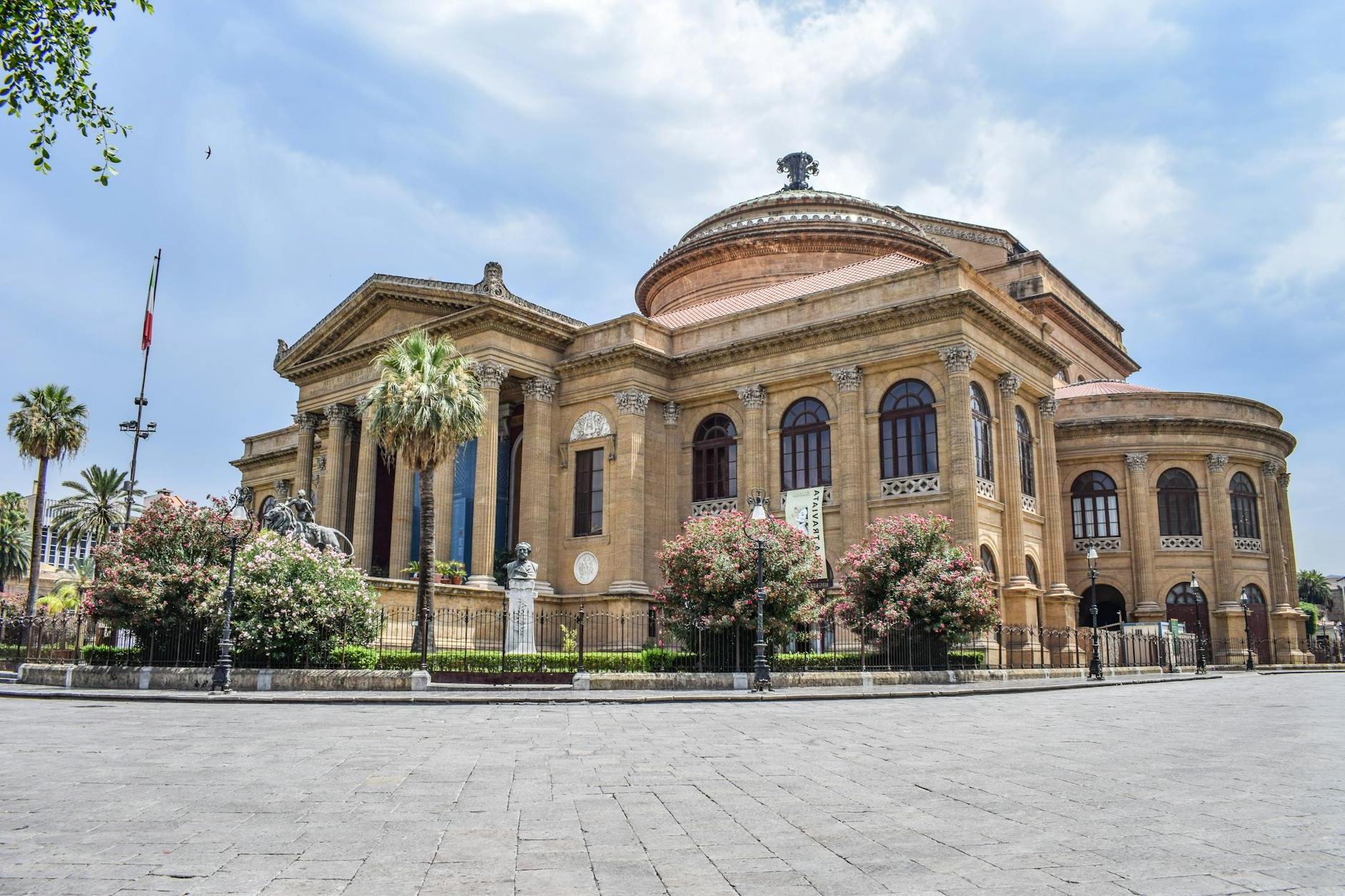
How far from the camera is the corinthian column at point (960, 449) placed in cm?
2997

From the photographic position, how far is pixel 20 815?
6.64 metres

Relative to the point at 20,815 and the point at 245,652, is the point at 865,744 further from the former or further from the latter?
the point at 245,652

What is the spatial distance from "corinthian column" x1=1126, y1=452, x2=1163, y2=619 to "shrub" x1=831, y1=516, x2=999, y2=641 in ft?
51.2

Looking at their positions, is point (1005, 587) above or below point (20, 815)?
above

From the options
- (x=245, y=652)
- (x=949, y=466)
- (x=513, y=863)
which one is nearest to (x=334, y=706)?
(x=245, y=652)

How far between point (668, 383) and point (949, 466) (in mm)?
11058

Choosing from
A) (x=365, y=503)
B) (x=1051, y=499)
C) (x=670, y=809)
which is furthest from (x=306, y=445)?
(x=670, y=809)

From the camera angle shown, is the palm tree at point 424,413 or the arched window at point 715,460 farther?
the arched window at point 715,460

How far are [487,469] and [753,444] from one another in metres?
8.93

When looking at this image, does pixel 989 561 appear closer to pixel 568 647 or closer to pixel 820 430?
pixel 820 430

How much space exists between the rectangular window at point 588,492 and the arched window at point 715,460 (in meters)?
3.36

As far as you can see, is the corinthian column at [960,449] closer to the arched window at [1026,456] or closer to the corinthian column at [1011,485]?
the corinthian column at [1011,485]

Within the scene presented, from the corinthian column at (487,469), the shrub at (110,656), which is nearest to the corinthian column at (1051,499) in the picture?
the corinthian column at (487,469)

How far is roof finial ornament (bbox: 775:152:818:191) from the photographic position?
4994cm
